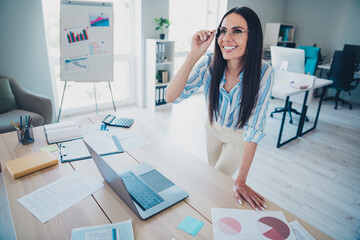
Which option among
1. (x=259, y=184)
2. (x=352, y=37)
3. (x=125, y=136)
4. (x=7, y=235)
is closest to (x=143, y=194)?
(x=125, y=136)

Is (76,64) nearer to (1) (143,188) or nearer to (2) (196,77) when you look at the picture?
(2) (196,77)

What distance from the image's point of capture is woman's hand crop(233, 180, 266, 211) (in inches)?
40.6

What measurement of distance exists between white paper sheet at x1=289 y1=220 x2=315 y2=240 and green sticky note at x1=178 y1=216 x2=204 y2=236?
35cm

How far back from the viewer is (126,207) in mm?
997

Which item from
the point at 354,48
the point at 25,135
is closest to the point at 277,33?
the point at 354,48

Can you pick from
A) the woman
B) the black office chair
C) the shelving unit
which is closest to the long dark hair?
the woman

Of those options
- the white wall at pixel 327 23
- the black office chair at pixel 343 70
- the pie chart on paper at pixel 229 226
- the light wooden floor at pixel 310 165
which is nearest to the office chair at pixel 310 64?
the light wooden floor at pixel 310 165

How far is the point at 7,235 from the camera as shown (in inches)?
64.3

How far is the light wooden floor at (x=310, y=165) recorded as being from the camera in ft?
7.00

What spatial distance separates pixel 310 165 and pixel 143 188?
251 centimetres

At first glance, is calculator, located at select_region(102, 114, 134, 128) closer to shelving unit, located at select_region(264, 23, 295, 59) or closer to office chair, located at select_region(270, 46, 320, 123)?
office chair, located at select_region(270, 46, 320, 123)

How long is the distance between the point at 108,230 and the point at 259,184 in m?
1.95

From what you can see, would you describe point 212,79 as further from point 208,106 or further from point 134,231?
point 134,231

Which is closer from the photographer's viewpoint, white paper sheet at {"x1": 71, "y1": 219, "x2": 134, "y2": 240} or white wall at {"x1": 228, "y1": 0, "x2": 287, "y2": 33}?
white paper sheet at {"x1": 71, "y1": 219, "x2": 134, "y2": 240}
